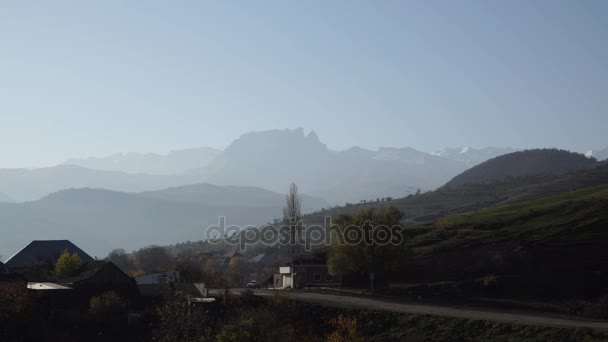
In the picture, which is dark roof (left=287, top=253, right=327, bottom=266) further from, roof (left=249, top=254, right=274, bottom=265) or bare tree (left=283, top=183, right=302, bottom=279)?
roof (left=249, top=254, right=274, bottom=265)

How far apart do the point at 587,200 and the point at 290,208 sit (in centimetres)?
4318

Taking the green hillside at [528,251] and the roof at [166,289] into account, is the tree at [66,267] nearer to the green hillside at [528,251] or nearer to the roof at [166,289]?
the roof at [166,289]

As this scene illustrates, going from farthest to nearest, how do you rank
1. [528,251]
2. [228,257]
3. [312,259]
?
[228,257] → [312,259] → [528,251]

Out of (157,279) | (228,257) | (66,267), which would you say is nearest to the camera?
(66,267)

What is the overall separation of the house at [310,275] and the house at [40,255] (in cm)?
3724

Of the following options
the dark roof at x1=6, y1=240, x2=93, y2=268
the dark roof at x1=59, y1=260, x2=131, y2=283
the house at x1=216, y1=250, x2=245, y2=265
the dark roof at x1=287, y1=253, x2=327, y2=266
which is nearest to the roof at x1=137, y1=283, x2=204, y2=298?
the dark roof at x1=59, y1=260, x2=131, y2=283

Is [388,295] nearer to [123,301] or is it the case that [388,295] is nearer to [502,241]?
[502,241]

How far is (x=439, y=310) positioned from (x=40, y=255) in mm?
79181

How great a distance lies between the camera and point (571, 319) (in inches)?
2185

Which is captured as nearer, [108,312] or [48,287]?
[108,312]

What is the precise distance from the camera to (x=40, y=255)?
11588 cm

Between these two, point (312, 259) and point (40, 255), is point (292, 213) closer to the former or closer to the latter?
point (312, 259)

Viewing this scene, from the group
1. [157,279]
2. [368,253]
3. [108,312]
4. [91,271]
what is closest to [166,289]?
[91,271]

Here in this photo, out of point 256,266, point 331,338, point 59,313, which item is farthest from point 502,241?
point 256,266
